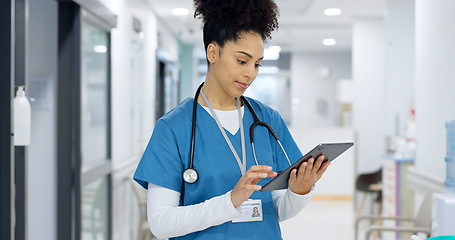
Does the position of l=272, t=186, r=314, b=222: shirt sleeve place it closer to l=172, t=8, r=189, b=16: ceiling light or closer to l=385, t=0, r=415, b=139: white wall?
l=385, t=0, r=415, b=139: white wall

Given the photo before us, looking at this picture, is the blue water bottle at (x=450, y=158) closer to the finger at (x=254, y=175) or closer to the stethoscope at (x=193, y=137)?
the stethoscope at (x=193, y=137)

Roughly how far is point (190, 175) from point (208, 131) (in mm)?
139

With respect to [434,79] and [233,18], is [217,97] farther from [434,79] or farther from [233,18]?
[434,79]

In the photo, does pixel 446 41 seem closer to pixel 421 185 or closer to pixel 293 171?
pixel 421 185

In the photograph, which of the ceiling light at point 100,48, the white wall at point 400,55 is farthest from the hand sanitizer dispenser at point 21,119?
the white wall at point 400,55

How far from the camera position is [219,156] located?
132 centimetres

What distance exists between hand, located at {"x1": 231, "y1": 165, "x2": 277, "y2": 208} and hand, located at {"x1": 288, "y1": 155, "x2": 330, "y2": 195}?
0.08m

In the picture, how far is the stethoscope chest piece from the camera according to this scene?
127cm

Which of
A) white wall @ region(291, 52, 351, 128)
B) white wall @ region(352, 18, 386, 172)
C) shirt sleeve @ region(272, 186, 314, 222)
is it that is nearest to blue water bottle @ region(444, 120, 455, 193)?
shirt sleeve @ region(272, 186, 314, 222)

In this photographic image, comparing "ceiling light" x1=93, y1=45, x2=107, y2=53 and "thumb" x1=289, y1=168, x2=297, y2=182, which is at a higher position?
"ceiling light" x1=93, y1=45, x2=107, y2=53

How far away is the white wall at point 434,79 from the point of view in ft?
9.31

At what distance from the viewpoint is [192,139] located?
4.29ft

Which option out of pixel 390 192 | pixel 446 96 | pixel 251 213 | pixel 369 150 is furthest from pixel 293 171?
pixel 369 150

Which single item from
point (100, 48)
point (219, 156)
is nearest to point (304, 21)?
point (100, 48)
